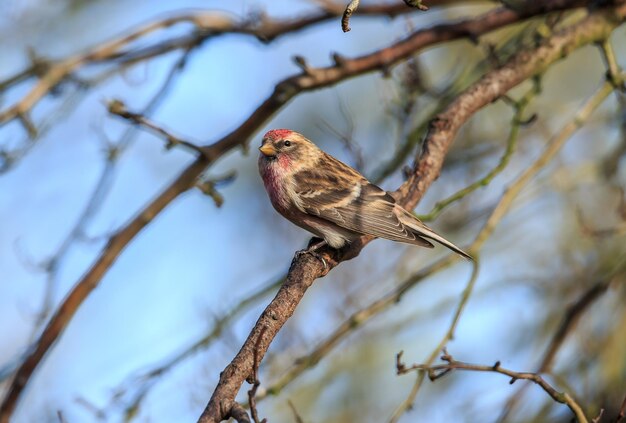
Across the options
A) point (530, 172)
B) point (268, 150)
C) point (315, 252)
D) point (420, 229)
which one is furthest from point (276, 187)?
point (530, 172)

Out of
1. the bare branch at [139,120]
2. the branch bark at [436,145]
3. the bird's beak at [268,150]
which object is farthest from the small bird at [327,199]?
the bare branch at [139,120]

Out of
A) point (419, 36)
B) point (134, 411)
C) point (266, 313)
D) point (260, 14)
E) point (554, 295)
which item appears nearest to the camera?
point (266, 313)

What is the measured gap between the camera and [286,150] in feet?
21.7

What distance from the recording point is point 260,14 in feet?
21.5

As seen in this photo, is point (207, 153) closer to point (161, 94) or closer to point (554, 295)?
point (161, 94)

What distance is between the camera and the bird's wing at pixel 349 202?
5723 millimetres

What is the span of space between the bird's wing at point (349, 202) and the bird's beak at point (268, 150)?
0.26m

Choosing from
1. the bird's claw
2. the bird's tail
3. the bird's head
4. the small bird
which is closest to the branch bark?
the bird's claw

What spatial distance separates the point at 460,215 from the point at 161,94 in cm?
271

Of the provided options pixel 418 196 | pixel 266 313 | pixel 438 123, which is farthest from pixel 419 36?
pixel 266 313

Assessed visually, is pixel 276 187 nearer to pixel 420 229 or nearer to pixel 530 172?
pixel 420 229

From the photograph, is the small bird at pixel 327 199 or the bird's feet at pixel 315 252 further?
the small bird at pixel 327 199

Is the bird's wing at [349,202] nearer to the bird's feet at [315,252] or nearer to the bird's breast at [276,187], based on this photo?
the bird's breast at [276,187]

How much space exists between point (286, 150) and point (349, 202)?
0.76 m
